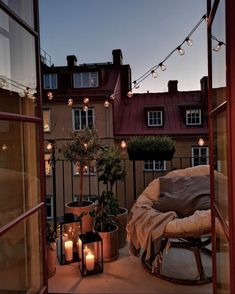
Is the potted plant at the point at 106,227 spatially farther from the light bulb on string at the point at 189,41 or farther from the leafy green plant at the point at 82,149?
the light bulb on string at the point at 189,41

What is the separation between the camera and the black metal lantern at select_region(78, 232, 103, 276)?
221cm

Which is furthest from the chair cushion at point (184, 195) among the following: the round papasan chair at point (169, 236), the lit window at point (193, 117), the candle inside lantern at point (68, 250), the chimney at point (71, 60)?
the chimney at point (71, 60)

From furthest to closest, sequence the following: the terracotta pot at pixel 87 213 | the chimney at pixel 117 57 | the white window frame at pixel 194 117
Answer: the chimney at pixel 117 57, the white window frame at pixel 194 117, the terracotta pot at pixel 87 213

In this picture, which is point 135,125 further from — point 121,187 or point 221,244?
point 221,244

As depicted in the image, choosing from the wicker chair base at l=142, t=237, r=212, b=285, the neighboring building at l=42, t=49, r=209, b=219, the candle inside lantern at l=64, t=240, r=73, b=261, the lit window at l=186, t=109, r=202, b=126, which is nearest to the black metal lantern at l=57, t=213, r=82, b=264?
the candle inside lantern at l=64, t=240, r=73, b=261

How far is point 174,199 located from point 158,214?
0.29 metres

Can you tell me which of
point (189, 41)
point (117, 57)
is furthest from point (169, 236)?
point (117, 57)

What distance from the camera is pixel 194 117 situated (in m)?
10.7

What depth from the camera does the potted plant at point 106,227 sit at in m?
2.46

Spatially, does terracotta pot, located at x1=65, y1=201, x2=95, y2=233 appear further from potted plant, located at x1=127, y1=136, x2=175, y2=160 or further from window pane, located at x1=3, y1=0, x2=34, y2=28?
window pane, located at x1=3, y1=0, x2=34, y2=28

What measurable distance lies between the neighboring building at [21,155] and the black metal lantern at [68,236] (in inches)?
30.9

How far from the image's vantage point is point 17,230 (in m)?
1.37

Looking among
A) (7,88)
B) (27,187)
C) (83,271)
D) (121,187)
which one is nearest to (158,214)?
(83,271)

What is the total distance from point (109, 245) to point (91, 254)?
0.26 meters
